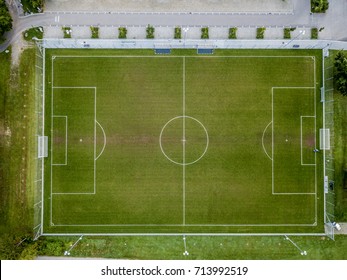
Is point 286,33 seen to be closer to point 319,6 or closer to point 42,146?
point 319,6

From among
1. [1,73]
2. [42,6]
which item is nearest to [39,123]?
[1,73]

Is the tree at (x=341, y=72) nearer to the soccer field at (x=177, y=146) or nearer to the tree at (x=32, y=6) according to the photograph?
the soccer field at (x=177, y=146)

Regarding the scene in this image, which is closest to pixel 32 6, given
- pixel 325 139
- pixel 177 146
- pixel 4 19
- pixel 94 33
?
pixel 4 19

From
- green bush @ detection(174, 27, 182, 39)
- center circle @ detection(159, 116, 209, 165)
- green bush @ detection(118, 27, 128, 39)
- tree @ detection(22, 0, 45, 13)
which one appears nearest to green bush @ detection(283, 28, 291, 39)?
green bush @ detection(174, 27, 182, 39)

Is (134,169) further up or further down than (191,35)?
further down

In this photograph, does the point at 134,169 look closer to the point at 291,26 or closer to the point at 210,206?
the point at 210,206

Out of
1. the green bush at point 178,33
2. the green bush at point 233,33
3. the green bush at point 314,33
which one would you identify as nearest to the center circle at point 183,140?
the green bush at point 178,33

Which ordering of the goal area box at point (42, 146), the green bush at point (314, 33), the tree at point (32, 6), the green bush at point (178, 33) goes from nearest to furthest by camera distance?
the goal area box at point (42, 146) → the tree at point (32, 6) → the green bush at point (178, 33) → the green bush at point (314, 33)
